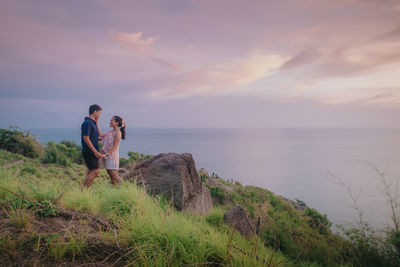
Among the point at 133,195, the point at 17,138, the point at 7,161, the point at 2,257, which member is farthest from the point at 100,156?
the point at 17,138

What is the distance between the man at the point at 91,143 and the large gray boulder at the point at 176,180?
1.26m

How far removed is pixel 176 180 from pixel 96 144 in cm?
262

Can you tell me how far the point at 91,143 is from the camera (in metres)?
6.73

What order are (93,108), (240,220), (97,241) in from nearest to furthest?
1. (97,241)
2. (240,220)
3. (93,108)

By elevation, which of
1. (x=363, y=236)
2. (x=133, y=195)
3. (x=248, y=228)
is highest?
(x=133, y=195)

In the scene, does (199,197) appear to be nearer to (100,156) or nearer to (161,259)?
(100,156)

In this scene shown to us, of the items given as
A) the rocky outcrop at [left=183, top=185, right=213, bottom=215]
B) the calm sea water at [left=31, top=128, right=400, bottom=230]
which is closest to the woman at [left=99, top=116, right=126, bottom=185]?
the calm sea water at [left=31, top=128, right=400, bottom=230]

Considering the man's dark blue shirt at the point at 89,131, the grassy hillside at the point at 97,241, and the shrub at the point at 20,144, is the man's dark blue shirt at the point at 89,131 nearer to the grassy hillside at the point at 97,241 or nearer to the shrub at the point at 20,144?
the grassy hillside at the point at 97,241

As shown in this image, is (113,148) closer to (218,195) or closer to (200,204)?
(200,204)

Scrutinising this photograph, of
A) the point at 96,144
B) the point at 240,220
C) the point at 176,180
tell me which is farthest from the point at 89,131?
the point at 240,220

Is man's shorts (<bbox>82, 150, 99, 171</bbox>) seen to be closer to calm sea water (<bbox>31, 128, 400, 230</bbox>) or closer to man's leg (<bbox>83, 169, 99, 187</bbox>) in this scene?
man's leg (<bbox>83, 169, 99, 187</bbox>)

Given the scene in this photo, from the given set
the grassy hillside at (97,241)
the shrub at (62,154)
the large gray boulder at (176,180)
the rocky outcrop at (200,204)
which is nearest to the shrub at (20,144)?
the shrub at (62,154)

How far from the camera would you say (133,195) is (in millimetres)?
4926

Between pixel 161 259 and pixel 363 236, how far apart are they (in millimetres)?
6775
